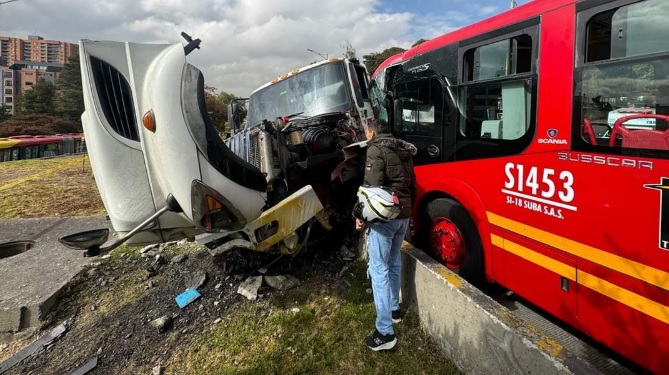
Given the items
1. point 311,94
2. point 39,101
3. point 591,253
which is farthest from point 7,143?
point 39,101

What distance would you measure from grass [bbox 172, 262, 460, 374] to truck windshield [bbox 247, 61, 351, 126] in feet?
8.38

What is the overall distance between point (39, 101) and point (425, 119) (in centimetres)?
5648

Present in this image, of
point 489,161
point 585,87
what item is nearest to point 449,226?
point 489,161

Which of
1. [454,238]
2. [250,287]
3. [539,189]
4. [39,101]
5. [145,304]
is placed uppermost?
[39,101]

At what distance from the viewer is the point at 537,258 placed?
2752 millimetres

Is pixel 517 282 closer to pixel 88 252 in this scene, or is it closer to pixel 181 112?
pixel 181 112

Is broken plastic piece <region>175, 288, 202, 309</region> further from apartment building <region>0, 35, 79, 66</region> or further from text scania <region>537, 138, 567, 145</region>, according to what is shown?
apartment building <region>0, 35, 79, 66</region>

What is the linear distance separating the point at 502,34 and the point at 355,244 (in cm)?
250

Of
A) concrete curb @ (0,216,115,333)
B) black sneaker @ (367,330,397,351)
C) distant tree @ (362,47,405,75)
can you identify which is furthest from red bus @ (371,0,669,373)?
distant tree @ (362,47,405,75)

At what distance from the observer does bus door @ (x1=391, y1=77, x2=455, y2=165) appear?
363 centimetres

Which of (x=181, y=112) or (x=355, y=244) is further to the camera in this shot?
(x=355, y=244)

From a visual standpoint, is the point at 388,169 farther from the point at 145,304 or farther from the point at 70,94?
the point at 70,94

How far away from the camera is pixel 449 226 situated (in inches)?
143

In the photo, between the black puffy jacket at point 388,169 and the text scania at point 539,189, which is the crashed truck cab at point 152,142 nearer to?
the black puffy jacket at point 388,169
